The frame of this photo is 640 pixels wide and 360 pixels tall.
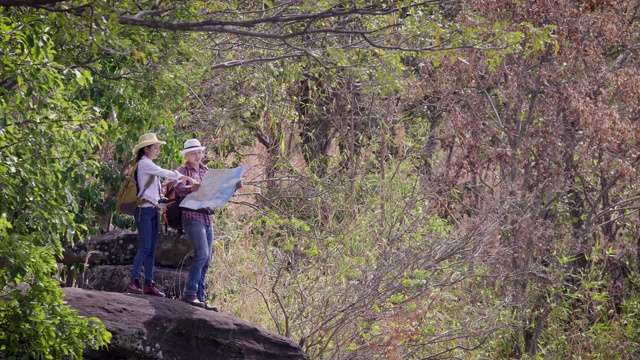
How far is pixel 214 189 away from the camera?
27.9 ft

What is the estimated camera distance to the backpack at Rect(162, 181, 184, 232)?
28.9ft

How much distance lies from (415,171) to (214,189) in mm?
7213

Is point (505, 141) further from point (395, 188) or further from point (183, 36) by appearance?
point (183, 36)

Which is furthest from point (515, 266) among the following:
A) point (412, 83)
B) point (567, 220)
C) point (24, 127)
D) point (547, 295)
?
point (24, 127)

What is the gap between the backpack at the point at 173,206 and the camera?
8.81 metres

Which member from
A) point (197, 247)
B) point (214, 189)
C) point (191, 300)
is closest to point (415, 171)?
point (191, 300)

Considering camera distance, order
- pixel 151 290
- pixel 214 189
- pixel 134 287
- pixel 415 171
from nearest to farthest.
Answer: pixel 214 189 → pixel 134 287 → pixel 151 290 → pixel 415 171

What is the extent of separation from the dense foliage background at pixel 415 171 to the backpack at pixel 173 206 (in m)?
0.70

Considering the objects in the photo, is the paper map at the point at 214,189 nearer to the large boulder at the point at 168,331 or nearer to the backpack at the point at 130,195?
the backpack at the point at 130,195

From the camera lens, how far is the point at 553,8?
12.6 metres

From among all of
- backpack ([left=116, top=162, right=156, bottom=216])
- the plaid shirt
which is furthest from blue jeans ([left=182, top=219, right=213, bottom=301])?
backpack ([left=116, top=162, right=156, bottom=216])

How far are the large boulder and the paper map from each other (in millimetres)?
902

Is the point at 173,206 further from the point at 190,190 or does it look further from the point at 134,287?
the point at 134,287

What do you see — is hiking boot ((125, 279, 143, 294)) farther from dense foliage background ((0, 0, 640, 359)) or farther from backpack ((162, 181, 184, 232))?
A: dense foliage background ((0, 0, 640, 359))
